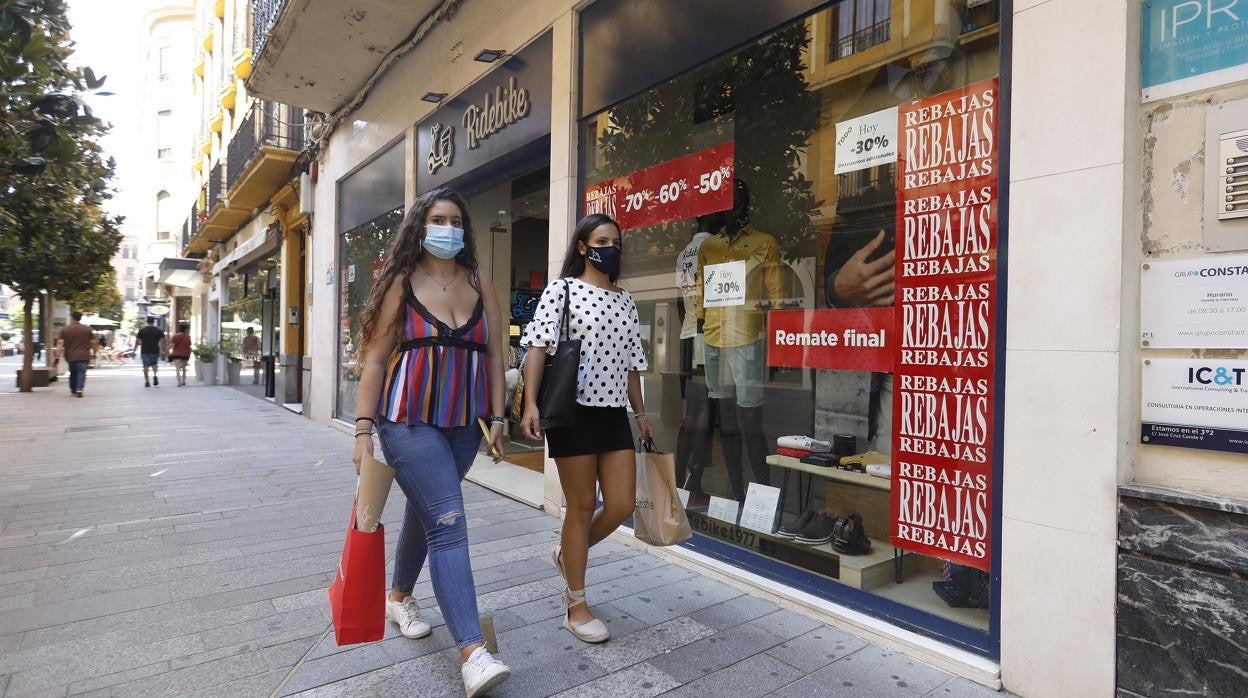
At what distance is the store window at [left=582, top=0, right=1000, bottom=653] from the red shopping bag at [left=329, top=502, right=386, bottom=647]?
2079 mm

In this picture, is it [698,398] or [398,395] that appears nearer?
[398,395]

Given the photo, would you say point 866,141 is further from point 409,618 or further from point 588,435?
point 409,618

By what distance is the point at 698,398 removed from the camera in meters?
4.68

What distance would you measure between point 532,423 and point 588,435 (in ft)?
0.81

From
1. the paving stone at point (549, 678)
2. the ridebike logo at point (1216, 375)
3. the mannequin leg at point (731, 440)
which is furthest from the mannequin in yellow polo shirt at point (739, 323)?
the ridebike logo at point (1216, 375)

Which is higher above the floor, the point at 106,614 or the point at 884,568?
the point at 884,568

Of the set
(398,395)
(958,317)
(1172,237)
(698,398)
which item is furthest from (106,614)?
(1172,237)

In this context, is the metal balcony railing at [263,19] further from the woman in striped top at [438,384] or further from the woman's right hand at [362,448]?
the woman's right hand at [362,448]

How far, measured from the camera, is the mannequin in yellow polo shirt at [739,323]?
4.15 m

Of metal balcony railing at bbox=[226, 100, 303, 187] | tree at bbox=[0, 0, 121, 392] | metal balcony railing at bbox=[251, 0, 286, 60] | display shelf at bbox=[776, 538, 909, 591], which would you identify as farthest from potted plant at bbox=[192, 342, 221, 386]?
display shelf at bbox=[776, 538, 909, 591]

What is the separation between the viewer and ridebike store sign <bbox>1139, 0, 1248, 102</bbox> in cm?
210

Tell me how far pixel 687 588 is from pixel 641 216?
2.49m

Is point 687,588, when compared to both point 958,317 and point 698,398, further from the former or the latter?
point 958,317

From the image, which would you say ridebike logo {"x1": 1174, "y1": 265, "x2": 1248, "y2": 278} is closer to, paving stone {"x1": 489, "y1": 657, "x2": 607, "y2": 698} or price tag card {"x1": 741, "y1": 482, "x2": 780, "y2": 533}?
price tag card {"x1": 741, "y1": 482, "x2": 780, "y2": 533}
